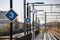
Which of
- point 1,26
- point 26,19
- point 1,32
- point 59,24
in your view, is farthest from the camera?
point 59,24

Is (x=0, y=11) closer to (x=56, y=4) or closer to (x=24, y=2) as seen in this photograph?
(x=24, y=2)

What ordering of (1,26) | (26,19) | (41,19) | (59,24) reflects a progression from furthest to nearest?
(59,24) < (41,19) < (26,19) < (1,26)

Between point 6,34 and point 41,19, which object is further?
point 41,19

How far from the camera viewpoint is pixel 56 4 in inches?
1154

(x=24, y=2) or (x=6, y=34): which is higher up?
(x=24, y=2)

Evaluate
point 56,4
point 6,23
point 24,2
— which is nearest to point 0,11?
point 6,23

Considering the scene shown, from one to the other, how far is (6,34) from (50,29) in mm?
49099

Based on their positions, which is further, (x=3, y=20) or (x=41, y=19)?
(x=41, y=19)

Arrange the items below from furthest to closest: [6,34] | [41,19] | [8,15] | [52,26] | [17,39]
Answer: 1. [52,26]
2. [41,19]
3. [6,34]
4. [17,39]
5. [8,15]

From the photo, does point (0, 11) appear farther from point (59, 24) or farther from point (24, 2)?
point (59, 24)

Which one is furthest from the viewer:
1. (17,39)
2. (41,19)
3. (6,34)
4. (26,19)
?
(41,19)

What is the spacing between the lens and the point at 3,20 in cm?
2402

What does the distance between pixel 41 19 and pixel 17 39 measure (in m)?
40.3

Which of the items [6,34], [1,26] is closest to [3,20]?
[1,26]
